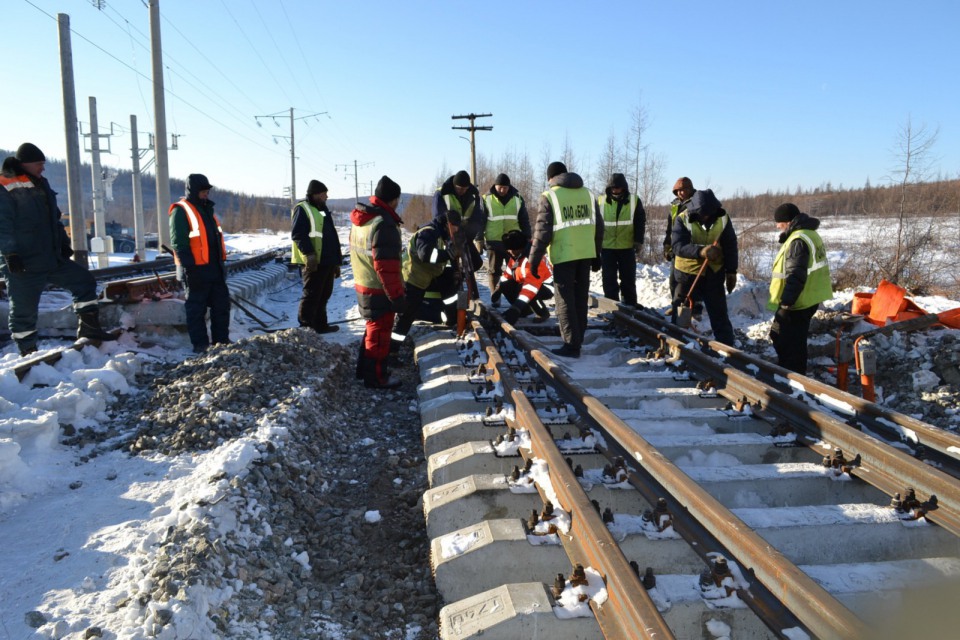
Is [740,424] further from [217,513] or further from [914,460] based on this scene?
[217,513]

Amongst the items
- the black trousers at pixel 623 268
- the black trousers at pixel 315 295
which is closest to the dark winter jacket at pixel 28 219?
the black trousers at pixel 315 295

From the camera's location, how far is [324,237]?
8.96 meters

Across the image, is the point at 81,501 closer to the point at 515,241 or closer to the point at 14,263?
the point at 14,263

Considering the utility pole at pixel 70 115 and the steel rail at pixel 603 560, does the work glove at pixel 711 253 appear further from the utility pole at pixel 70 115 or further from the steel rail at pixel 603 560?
the utility pole at pixel 70 115

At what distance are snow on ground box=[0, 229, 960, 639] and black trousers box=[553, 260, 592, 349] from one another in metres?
3.33

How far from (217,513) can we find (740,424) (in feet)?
11.0

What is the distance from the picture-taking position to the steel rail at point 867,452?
117 inches

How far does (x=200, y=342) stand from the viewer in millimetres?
7383

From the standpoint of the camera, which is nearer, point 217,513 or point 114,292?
point 217,513

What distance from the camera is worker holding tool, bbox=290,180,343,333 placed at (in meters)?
8.75

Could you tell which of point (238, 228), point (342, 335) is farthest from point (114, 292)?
point (238, 228)

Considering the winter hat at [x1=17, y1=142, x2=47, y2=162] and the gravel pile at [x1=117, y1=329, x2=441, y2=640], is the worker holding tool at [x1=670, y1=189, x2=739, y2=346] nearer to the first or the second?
the gravel pile at [x1=117, y1=329, x2=441, y2=640]

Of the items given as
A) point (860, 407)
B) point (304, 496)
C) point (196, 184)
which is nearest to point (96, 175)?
point (196, 184)

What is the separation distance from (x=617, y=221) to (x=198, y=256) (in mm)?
5448
